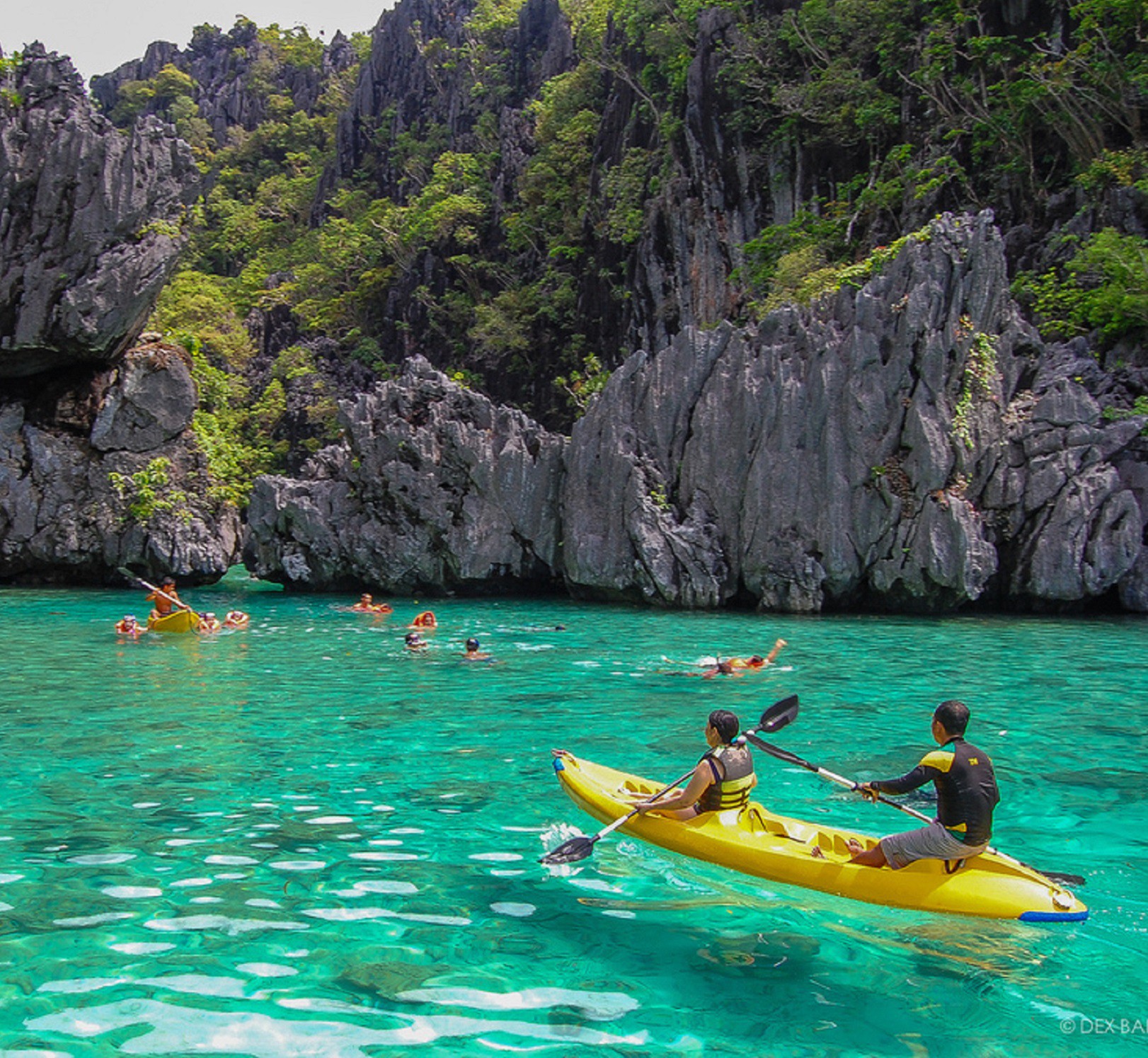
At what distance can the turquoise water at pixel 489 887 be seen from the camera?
5426 millimetres

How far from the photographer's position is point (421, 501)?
106ft

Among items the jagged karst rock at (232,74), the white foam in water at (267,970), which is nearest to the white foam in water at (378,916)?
the white foam in water at (267,970)

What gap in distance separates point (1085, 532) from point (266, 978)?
2539cm

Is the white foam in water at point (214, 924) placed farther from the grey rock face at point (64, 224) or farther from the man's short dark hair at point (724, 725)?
the grey rock face at point (64, 224)

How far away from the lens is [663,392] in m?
30.2

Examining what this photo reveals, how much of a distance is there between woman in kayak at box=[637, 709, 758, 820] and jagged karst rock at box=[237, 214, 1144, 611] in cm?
1914

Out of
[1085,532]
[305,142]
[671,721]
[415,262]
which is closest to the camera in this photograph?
[671,721]

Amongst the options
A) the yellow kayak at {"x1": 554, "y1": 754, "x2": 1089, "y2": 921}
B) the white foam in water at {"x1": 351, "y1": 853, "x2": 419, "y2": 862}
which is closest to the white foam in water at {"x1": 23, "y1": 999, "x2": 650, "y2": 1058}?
the white foam in water at {"x1": 351, "y1": 853, "x2": 419, "y2": 862}

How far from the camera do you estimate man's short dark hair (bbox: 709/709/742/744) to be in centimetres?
805

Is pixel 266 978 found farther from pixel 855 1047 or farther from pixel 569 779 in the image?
pixel 569 779

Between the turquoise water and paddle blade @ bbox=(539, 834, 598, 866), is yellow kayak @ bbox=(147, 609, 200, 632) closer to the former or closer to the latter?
the turquoise water

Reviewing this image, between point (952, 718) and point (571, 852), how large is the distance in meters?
3.15

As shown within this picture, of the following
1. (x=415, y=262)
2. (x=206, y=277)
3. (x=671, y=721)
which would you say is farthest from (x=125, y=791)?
(x=206, y=277)

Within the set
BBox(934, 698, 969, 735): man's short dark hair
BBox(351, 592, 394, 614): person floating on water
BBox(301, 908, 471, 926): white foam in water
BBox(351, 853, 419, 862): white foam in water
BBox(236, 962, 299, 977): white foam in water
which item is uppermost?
BBox(934, 698, 969, 735): man's short dark hair
